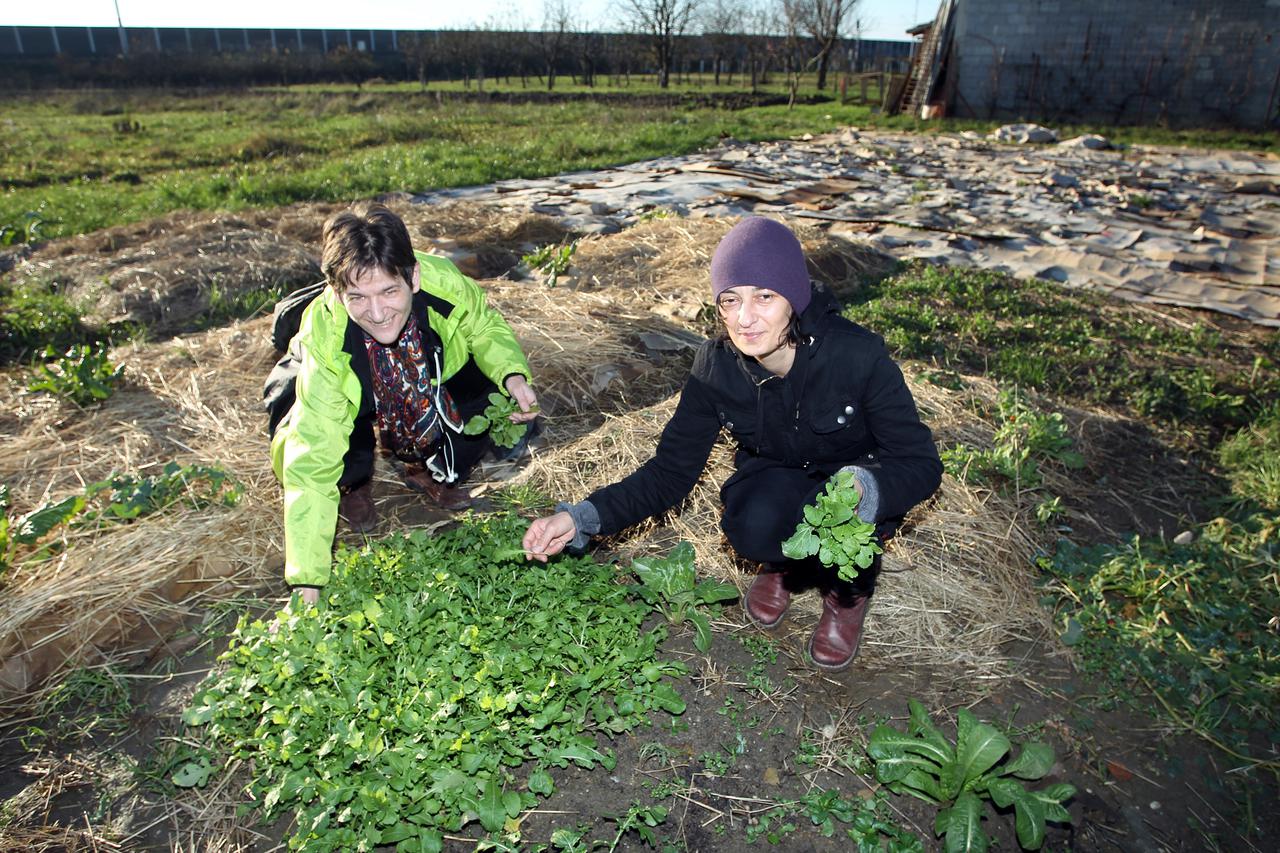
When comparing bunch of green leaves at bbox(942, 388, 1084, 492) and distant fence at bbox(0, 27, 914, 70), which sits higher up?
distant fence at bbox(0, 27, 914, 70)

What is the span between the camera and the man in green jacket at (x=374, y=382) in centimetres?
257

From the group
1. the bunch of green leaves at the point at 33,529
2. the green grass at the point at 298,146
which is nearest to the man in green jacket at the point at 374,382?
the bunch of green leaves at the point at 33,529

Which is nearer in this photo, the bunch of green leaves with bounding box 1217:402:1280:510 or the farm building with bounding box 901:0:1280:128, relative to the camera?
the bunch of green leaves with bounding box 1217:402:1280:510

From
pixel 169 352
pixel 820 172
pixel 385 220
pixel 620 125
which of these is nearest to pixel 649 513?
pixel 385 220

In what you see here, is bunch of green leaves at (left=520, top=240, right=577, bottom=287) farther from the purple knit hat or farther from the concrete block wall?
the concrete block wall

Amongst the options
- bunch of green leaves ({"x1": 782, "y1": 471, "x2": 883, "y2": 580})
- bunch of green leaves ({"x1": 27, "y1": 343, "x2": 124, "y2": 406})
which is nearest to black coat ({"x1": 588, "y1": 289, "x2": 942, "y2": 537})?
bunch of green leaves ({"x1": 782, "y1": 471, "x2": 883, "y2": 580})

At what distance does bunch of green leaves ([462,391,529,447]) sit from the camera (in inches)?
131

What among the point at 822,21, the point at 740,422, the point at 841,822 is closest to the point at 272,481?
the point at 740,422

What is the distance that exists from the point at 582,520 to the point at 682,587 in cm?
44

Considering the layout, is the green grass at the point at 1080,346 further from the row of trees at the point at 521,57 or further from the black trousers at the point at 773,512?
the row of trees at the point at 521,57

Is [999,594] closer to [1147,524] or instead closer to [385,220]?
[1147,524]

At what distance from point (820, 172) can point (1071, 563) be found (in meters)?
10.3

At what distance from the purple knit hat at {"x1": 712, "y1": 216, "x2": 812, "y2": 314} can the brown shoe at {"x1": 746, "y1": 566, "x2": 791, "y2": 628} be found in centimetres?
117

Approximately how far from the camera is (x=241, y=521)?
10.8 ft
